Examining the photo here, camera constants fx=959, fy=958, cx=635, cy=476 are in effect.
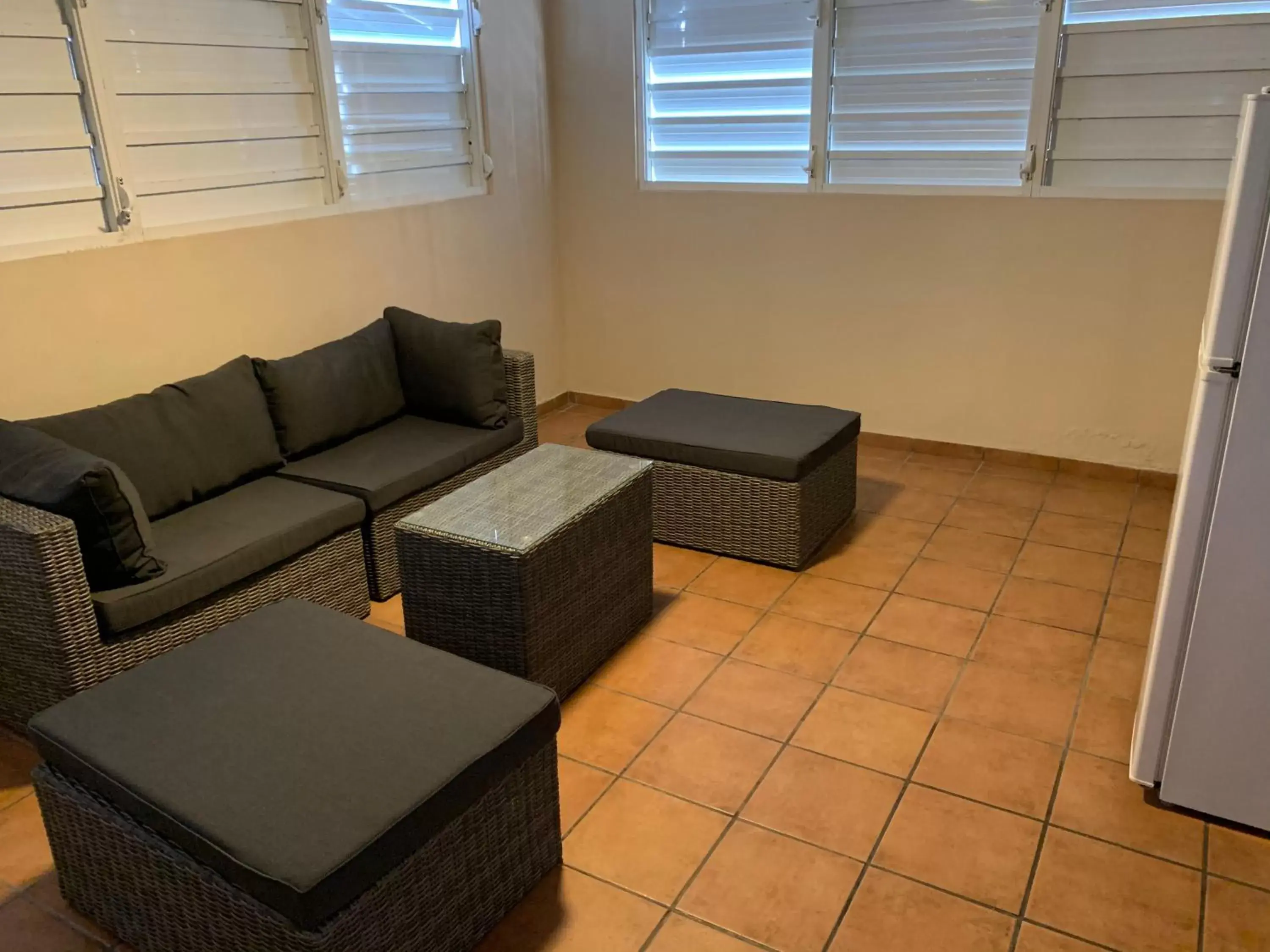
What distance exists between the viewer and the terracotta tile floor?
1.81 meters

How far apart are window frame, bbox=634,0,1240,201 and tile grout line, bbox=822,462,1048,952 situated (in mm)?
1441

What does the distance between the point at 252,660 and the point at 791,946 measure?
117 cm

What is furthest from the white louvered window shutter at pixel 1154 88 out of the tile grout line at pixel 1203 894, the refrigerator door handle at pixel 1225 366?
the tile grout line at pixel 1203 894

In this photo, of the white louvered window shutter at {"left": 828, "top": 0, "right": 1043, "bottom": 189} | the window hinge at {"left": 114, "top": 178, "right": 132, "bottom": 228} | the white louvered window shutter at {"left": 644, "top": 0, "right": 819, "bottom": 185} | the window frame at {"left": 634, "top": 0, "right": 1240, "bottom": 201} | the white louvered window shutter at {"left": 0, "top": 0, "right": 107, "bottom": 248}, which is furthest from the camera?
the white louvered window shutter at {"left": 644, "top": 0, "right": 819, "bottom": 185}

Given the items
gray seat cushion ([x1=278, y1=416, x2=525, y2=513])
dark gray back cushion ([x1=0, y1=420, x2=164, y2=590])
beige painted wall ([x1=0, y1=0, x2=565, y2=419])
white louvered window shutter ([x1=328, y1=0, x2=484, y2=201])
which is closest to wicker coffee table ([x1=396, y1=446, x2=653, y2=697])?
gray seat cushion ([x1=278, y1=416, x2=525, y2=513])

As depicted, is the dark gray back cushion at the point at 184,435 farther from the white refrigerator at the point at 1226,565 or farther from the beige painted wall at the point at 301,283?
the white refrigerator at the point at 1226,565

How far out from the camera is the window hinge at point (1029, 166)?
3.62m

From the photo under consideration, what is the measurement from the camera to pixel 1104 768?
2.20 metres

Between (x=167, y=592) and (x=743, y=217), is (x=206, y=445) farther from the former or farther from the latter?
(x=743, y=217)

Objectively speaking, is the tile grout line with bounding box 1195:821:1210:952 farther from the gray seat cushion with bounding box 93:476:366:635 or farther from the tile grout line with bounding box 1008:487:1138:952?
the gray seat cushion with bounding box 93:476:366:635

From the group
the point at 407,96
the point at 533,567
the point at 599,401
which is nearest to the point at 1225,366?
the point at 533,567

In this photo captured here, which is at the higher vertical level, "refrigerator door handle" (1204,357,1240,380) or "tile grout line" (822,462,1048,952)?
"refrigerator door handle" (1204,357,1240,380)

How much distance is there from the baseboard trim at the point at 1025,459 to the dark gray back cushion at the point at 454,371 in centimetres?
180

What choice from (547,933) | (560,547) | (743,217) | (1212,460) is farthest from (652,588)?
A: (743,217)
